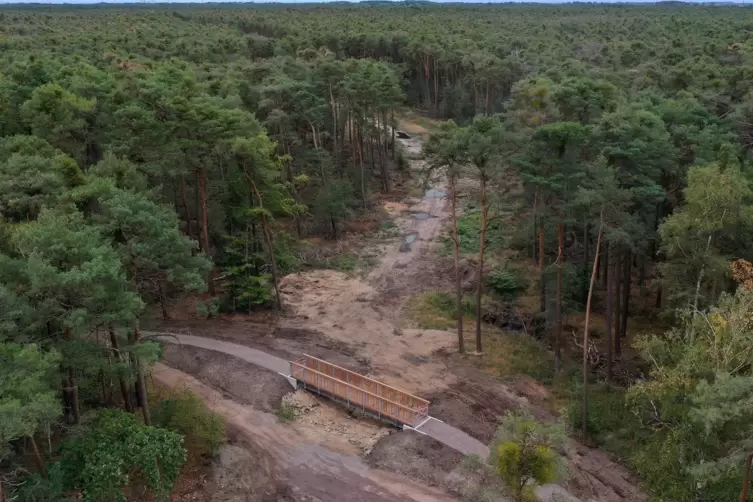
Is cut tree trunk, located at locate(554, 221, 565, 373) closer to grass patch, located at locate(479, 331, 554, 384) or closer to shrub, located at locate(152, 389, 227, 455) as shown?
grass patch, located at locate(479, 331, 554, 384)

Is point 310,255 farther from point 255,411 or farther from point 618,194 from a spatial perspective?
point 618,194

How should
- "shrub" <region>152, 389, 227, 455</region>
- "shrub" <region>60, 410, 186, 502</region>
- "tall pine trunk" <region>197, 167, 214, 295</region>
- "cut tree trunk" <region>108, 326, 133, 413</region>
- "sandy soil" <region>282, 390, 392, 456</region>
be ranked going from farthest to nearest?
"tall pine trunk" <region>197, 167, 214, 295</region> < "sandy soil" <region>282, 390, 392, 456</region> < "shrub" <region>152, 389, 227, 455</region> < "cut tree trunk" <region>108, 326, 133, 413</region> < "shrub" <region>60, 410, 186, 502</region>

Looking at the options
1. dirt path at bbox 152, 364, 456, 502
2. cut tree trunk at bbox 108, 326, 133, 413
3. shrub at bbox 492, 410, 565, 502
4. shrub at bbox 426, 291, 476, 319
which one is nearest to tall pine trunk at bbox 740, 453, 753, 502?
shrub at bbox 492, 410, 565, 502

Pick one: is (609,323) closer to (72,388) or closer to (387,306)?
(387,306)

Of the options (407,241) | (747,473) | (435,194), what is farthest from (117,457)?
(435,194)

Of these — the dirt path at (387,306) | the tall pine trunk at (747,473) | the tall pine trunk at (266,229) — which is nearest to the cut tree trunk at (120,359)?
the dirt path at (387,306)

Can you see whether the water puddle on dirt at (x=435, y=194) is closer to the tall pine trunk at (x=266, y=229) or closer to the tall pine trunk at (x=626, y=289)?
the tall pine trunk at (x=266, y=229)
